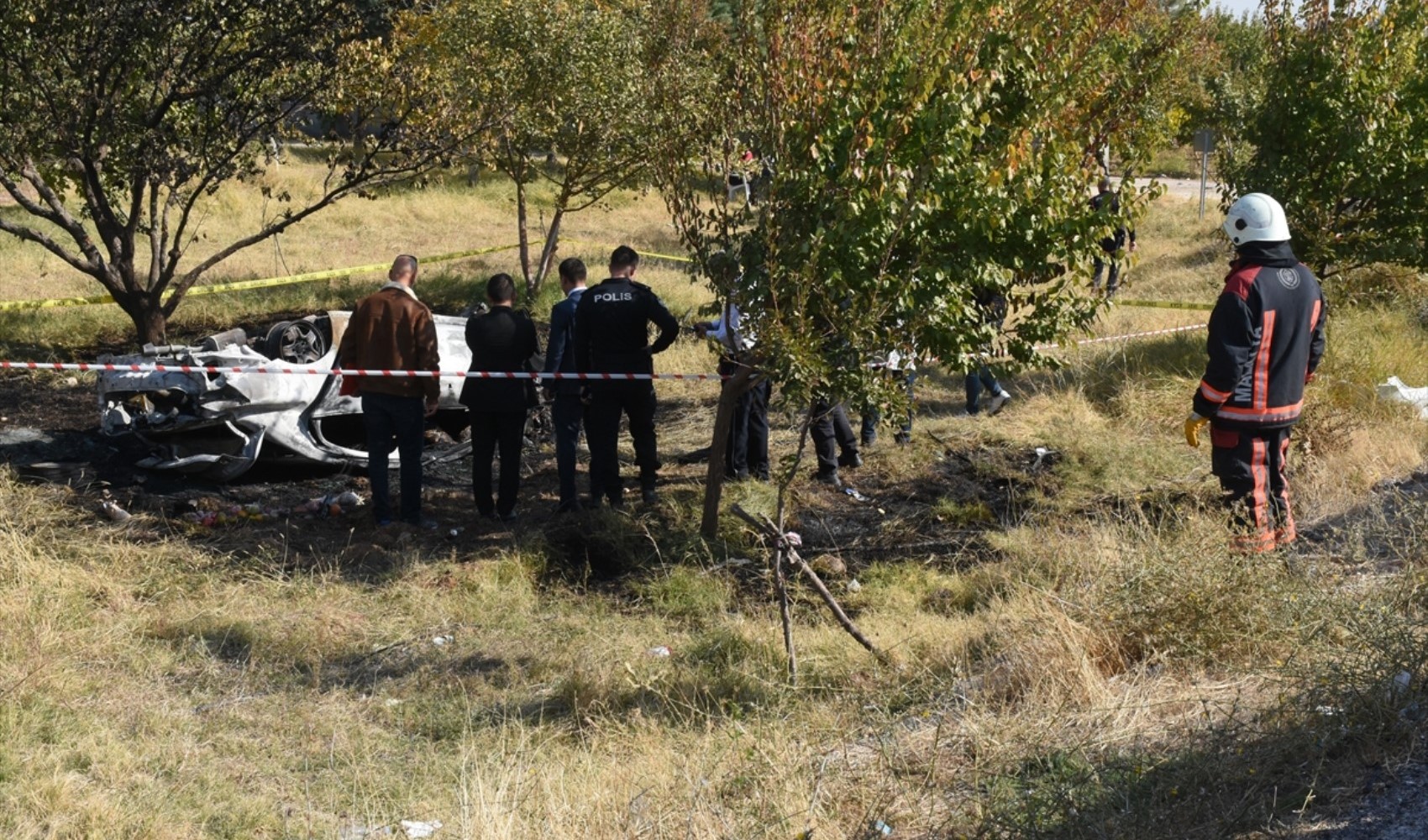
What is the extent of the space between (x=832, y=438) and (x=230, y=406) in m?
4.09

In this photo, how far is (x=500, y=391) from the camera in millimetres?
8719

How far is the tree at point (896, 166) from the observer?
21.2 ft

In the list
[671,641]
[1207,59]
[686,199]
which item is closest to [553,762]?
[671,641]

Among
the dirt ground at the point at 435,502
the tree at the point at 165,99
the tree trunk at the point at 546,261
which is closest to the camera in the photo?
the dirt ground at the point at 435,502

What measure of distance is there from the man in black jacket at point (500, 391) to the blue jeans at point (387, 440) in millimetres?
369

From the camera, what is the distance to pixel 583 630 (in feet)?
22.9

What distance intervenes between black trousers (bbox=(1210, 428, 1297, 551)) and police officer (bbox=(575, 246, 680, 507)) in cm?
338

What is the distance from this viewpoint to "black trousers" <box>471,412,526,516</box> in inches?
349

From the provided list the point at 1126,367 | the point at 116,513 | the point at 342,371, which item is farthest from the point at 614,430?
the point at 1126,367

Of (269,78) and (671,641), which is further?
(269,78)

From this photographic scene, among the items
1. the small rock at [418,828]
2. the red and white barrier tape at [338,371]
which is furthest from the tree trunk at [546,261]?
the small rock at [418,828]

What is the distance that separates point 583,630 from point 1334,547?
13.0 feet

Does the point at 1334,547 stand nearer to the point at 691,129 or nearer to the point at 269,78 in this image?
the point at 691,129

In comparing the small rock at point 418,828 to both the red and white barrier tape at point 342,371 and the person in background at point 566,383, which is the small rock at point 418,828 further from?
the person in background at point 566,383
